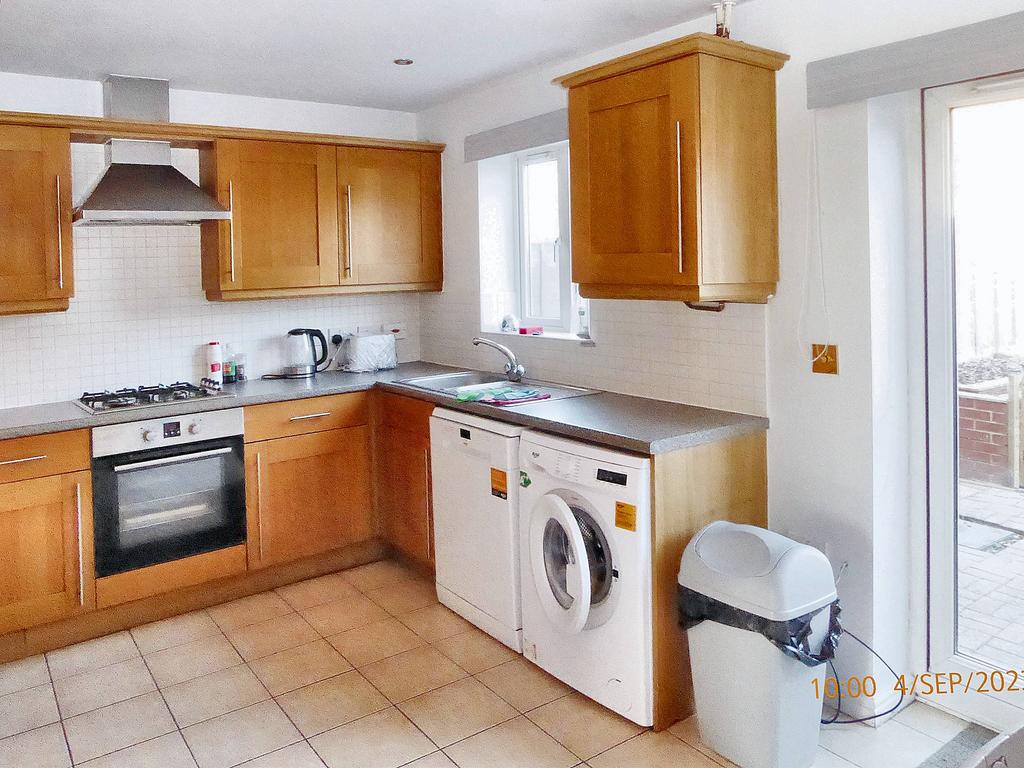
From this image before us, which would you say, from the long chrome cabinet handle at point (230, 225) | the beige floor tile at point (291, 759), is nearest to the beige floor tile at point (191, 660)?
the beige floor tile at point (291, 759)

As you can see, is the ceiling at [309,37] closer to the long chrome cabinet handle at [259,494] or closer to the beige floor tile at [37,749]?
the long chrome cabinet handle at [259,494]

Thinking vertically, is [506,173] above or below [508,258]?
above

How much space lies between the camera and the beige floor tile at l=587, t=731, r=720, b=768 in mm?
2488

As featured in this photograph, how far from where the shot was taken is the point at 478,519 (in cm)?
329

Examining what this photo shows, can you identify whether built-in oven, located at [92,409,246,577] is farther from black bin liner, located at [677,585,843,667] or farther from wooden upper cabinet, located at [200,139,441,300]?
black bin liner, located at [677,585,843,667]

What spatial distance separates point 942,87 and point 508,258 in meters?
2.32

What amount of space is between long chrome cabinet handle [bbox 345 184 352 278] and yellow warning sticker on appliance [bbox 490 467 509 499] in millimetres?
1612

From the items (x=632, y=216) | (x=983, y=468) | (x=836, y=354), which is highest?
(x=632, y=216)

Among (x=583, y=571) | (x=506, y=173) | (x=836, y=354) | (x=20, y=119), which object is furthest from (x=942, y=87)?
(x=20, y=119)

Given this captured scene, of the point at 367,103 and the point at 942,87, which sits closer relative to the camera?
the point at 942,87

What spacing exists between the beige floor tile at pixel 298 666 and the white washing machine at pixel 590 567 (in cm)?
76

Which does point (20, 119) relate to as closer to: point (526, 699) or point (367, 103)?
point (367, 103)

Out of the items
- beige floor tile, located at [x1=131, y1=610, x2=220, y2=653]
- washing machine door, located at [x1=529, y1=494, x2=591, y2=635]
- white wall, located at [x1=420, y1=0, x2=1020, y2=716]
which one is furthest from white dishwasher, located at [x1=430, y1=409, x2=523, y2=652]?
beige floor tile, located at [x1=131, y1=610, x2=220, y2=653]

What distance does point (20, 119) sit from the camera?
3332 millimetres
